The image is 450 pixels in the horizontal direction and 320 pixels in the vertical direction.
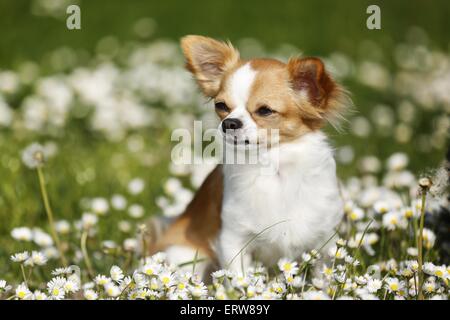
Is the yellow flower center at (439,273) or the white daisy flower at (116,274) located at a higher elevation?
the white daisy flower at (116,274)

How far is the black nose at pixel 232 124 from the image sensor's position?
120 inches

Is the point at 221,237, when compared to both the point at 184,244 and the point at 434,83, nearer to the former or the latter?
the point at 184,244

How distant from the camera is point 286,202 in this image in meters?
3.29

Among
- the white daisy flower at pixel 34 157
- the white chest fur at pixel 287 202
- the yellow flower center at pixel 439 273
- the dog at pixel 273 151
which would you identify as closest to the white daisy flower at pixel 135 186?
the white daisy flower at pixel 34 157

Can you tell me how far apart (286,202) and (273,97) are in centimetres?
53

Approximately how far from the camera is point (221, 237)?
3.37 metres

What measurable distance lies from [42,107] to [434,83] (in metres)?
3.70

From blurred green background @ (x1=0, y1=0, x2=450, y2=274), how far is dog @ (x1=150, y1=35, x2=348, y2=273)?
3.68 ft

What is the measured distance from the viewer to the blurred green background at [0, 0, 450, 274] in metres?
4.70

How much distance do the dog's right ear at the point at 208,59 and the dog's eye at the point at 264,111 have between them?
35cm

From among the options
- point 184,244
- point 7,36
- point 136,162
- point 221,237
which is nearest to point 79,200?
point 136,162

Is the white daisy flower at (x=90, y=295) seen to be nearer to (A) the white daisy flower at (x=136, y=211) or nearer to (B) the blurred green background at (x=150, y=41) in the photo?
(B) the blurred green background at (x=150, y=41)

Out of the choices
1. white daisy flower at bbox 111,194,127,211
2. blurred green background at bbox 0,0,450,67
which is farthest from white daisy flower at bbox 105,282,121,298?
blurred green background at bbox 0,0,450,67

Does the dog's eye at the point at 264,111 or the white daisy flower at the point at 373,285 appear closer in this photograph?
the white daisy flower at the point at 373,285
